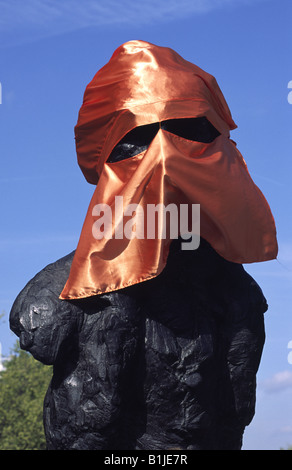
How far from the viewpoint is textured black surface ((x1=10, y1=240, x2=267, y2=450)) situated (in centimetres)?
354

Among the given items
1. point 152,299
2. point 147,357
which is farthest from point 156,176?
point 147,357

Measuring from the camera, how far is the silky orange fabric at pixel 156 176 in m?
3.54

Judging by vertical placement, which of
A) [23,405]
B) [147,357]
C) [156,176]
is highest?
[23,405]

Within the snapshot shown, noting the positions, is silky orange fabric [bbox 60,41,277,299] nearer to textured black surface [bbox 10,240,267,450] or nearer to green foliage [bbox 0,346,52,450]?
textured black surface [bbox 10,240,267,450]

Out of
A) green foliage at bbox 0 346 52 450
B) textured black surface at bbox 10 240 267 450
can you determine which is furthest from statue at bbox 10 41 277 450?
green foliage at bbox 0 346 52 450

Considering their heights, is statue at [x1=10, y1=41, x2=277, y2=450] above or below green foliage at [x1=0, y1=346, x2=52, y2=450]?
below

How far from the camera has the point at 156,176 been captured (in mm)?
3543

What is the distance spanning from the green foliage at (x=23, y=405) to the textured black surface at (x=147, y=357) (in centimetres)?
1223

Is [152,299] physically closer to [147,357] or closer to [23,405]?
[147,357]

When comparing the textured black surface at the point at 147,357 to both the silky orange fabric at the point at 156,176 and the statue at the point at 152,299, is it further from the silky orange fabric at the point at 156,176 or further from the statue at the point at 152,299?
the silky orange fabric at the point at 156,176

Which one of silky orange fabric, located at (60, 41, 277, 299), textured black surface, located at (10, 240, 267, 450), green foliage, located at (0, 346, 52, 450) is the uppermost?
green foliage, located at (0, 346, 52, 450)

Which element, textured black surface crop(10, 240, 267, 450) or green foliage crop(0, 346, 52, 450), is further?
green foliage crop(0, 346, 52, 450)

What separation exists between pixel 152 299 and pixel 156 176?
64 cm

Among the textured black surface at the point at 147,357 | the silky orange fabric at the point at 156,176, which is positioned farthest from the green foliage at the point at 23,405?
the silky orange fabric at the point at 156,176
